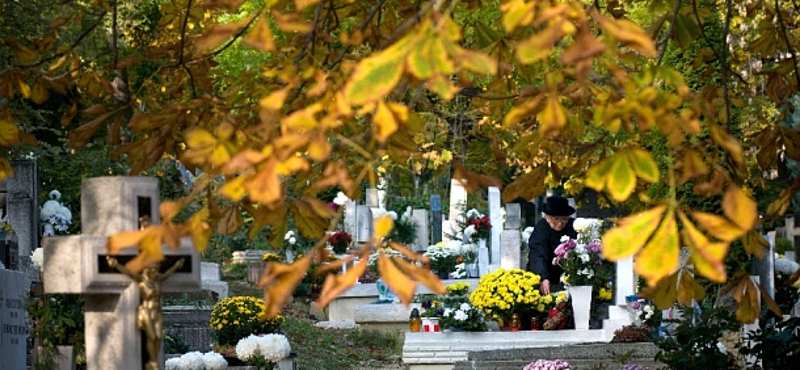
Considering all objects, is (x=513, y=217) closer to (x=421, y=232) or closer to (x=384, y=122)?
(x=421, y=232)

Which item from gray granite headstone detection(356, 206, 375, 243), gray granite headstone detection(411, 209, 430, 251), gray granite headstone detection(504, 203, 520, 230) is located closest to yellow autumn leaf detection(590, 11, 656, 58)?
gray granite headstone detection(504, 203, 520, 230)

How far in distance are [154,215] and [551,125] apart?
1897mm

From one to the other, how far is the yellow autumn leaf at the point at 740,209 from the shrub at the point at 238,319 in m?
10.8

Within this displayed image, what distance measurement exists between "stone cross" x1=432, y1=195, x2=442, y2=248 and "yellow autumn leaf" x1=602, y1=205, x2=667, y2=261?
24789mm

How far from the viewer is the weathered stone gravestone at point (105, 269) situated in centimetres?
521

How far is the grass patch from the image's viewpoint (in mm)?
18891

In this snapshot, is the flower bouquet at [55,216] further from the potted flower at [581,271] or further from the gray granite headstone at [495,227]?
the gray granite headstone at [495,227]

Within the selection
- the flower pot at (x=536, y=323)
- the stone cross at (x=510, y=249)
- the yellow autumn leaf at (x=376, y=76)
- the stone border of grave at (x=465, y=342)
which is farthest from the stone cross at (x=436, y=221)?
the yellow autumn leaf at (x=376, y=76)

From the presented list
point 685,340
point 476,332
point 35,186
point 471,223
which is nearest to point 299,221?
point 685,340

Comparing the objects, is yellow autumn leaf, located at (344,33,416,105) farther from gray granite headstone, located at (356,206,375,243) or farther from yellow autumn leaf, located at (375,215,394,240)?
gray granite headstone, located at (356,206,375,243)

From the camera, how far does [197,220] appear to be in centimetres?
447

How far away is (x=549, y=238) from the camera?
1642cm

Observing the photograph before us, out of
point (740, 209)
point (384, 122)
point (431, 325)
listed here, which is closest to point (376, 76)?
point (384, 122)

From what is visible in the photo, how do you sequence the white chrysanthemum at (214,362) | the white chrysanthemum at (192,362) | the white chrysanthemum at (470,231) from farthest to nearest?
the white chrysanthemum at (470,231) → the white chrysanthemum at (214,362) → the white chrysanthemum at (192,362)
